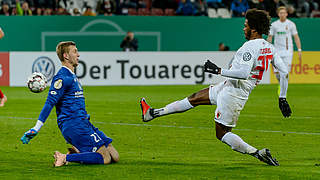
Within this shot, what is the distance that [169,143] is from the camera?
426 inches

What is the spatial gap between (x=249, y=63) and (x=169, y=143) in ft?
9.80

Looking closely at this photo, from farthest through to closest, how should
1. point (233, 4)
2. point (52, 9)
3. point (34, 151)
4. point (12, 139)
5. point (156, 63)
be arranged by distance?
point (233, 4), point (52, 9), point (156, 63), point (12, 139), point (34, 151)

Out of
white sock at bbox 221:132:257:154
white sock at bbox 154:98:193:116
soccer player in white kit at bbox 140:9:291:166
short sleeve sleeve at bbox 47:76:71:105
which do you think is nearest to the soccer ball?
short sleeve sleeve at bbox 47:76:71:105

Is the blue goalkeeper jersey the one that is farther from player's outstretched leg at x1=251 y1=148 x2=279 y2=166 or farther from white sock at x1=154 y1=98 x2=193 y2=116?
player's outstretched leg at x1=251 y1=148 x2=279 y2=166

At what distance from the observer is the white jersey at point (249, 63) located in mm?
8180

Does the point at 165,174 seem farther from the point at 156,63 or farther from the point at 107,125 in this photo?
the point at 156,63

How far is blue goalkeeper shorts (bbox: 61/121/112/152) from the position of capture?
815cm

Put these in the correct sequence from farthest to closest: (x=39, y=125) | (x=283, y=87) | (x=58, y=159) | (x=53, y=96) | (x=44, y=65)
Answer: (x=44, y=65) < (x=283, y=87) < (x=58, y=159) < (x=53, y=96) < (x=39, y=125)

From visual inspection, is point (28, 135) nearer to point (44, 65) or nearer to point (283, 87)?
point (283, 87)

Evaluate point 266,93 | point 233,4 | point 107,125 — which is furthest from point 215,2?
point 107,125

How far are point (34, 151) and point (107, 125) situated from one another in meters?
3.56

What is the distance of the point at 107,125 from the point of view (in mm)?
13266

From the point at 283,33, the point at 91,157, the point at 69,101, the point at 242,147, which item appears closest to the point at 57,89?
the point at 69,101

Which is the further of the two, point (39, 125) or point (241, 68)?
point (241, 68)
